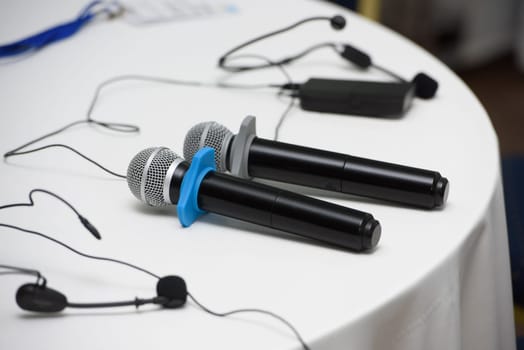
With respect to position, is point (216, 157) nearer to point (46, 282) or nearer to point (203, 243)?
point (203, 243)

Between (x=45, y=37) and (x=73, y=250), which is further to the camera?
(x=45, y=37)

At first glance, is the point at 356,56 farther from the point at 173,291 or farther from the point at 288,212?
the point at 173,291

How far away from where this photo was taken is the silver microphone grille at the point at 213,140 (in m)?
0.76

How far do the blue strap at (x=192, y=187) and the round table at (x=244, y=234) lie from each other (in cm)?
2

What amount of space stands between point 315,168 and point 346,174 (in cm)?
4

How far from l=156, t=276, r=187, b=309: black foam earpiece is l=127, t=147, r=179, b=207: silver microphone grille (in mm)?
139

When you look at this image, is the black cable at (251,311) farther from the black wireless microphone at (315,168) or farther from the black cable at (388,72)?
the black cable at (388,72)

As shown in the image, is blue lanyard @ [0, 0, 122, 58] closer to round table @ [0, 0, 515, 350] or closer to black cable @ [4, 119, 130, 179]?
round table @ [0, 0, 515, 350]

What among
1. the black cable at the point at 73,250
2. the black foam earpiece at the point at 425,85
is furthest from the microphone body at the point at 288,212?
the black foam earpiece at the point at 425,85

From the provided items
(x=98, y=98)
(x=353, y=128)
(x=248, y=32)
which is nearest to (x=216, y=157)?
(x=353, y=128)

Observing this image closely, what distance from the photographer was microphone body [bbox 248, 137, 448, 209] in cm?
70

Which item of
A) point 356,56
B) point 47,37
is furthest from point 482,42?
point 47,37

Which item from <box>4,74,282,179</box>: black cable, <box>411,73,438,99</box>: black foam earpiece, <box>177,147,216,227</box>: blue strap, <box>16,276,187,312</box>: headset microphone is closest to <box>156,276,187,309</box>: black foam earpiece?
<box>16,276,187,312</box>: headset microphone

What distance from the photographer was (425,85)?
0.96 meters
